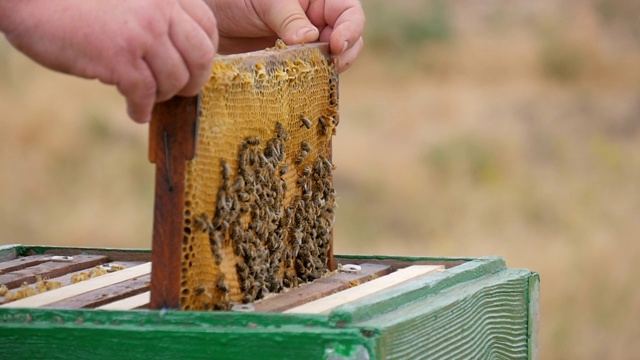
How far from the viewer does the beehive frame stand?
2424 mm

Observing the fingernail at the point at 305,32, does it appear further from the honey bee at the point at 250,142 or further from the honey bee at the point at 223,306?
the honey bee at the point at 223,306

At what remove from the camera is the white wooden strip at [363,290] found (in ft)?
8.50

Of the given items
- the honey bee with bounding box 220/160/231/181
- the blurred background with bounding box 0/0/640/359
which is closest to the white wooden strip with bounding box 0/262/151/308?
the honey bee with bounding box 220/160/231/181

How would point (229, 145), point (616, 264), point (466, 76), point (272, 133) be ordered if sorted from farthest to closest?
point (466, 76), point (616, 264), point (272, 133), point (229, 145)

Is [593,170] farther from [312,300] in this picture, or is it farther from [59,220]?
[312,300]

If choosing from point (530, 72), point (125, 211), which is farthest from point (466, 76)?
point (125, 211)

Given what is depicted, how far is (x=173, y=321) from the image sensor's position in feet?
7.66

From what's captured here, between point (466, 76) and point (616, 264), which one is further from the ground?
point (466, 76)

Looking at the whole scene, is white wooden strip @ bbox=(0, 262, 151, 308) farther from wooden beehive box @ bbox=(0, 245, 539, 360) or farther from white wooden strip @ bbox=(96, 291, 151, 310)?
white wooden strip @ bbox=(96, 291, 151, 310)

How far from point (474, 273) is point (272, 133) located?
0.67m

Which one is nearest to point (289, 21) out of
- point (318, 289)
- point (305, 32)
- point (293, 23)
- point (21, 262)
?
point (293, 23)

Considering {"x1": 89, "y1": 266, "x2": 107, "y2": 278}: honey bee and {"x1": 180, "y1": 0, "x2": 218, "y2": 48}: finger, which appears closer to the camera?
{"x1": 180, "y1": 0, "x2": 218, "y2": 48}: finger

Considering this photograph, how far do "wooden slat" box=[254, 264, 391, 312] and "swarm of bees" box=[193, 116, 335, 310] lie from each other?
0.05 meters

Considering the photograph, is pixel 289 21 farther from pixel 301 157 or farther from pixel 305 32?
pixel 301 157
